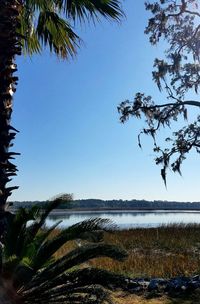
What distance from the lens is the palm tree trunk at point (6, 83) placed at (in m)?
7.07

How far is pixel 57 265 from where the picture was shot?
263 inches

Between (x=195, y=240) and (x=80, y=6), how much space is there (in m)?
16.9

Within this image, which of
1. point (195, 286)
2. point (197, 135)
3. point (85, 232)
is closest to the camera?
point (85, 232)

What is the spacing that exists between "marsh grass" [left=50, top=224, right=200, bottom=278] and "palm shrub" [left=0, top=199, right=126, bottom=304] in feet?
1.48

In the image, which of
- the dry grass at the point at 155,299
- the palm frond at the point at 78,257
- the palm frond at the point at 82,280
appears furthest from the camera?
the dry grass at the point at 155,299

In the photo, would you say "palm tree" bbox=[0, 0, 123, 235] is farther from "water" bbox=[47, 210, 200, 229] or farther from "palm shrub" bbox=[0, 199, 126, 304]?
"water" bbox=[47, 210, 200, 229]

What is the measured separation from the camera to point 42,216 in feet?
22.9

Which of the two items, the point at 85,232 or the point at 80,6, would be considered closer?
the point at 85,232

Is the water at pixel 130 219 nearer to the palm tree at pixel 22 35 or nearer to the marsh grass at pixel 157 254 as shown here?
the marsh grass at pixel 157 254

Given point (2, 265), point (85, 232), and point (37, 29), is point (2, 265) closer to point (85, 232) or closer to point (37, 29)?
point (85, 232)

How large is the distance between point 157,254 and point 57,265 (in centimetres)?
1240

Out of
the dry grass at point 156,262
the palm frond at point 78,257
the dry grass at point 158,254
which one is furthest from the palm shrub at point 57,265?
the dry grass at point 158,254

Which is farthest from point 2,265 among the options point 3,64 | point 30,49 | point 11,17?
point 30,49

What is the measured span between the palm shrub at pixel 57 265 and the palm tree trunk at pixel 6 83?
1.25ft
